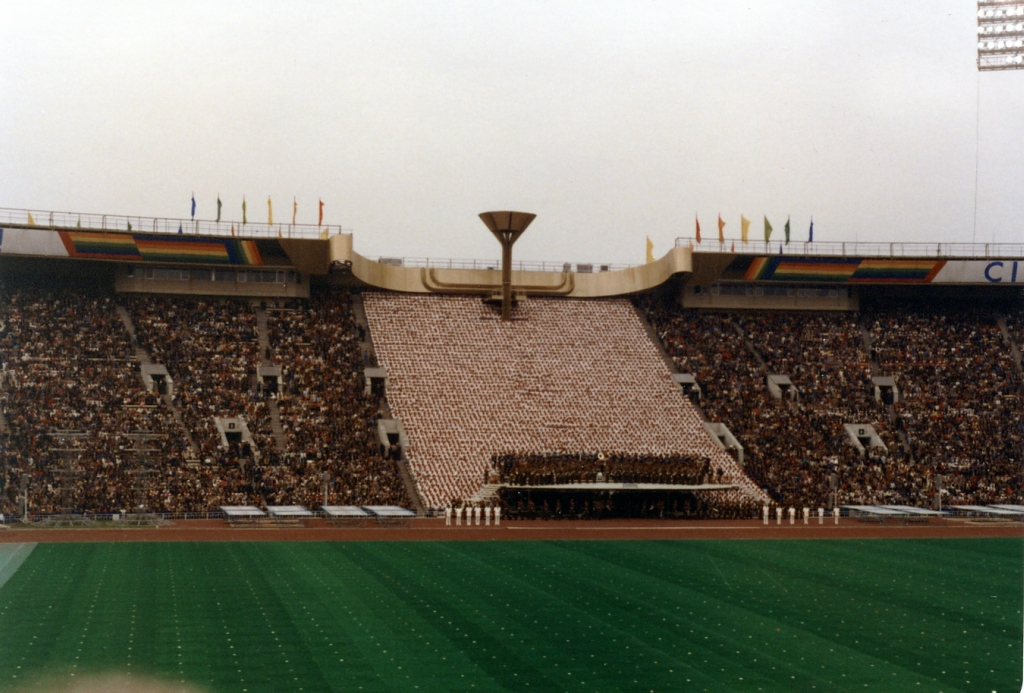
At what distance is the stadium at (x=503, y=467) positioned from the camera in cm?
1894

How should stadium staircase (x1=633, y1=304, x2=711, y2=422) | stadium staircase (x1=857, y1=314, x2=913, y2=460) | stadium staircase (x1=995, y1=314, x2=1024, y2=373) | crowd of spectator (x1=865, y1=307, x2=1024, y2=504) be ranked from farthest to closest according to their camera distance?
stadium staircase (x1=995, y1=314, x2=1024, y2=373) → stadium staircase (x1=633, y1=304, x2=711, y2=422) → stadium staircase (x1=857, y1=314, x2=913, y2=460) → crowd of spectator (x1=865, y1=307, x2=1024, y2=504)

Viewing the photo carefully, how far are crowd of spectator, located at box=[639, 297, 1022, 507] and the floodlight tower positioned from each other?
324 inches

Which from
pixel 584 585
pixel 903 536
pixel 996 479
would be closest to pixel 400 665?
pixel 584 585

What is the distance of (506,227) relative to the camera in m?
55.8

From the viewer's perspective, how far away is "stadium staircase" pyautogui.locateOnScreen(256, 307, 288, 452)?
153 feet

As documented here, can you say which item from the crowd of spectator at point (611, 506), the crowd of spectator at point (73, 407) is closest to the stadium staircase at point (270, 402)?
the crowd of spectator at point (73, 407)

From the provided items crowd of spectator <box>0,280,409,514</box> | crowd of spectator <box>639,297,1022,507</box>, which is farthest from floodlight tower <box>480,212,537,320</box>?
crowd of spectator <box>639,297,1022,507</box>

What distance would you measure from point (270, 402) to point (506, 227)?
14.4 m

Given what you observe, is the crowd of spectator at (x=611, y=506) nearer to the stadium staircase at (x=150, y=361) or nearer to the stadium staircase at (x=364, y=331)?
the stadium staircase at (x=150, y=361)

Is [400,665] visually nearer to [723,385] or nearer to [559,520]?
[559,520]

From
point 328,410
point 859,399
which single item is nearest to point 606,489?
point 328,410

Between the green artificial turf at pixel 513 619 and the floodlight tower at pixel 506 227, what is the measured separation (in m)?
26.5

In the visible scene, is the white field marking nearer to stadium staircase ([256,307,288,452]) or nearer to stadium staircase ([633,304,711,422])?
stadium staircase ([256,307,288,452])

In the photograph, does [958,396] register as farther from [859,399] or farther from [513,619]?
[513,619]
